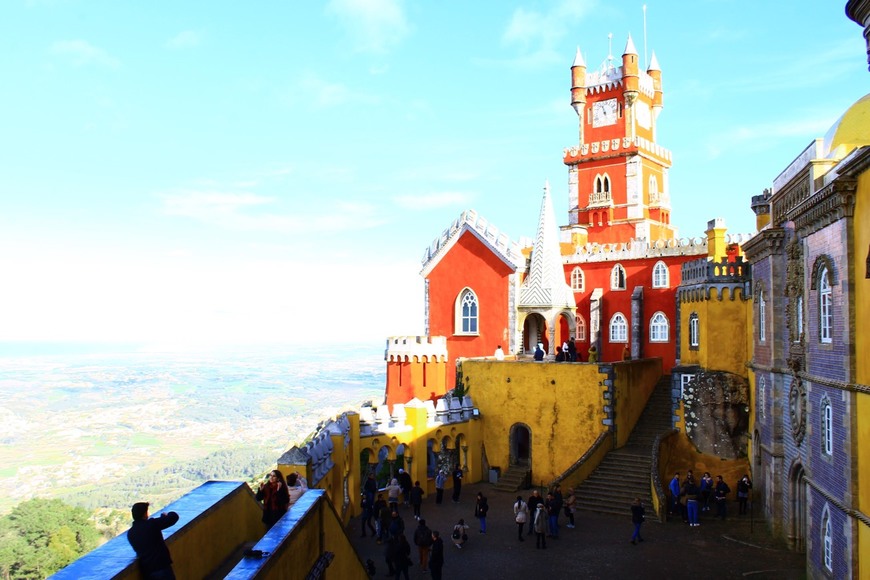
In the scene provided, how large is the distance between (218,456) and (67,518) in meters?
56.2

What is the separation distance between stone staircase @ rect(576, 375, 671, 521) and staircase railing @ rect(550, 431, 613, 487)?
175 millimetres

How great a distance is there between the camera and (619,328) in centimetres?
3512

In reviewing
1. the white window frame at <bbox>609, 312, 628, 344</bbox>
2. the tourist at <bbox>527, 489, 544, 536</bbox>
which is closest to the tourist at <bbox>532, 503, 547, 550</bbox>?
the tourist at <bbox>527, 489, 544, 536</bbox>

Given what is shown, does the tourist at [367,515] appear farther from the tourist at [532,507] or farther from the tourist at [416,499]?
the tourist at [532,507]

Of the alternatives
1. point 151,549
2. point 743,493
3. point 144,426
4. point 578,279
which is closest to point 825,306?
point 743,493

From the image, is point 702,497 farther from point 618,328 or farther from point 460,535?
point 618,328

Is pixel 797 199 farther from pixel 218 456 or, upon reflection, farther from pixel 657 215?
pixel 218 456

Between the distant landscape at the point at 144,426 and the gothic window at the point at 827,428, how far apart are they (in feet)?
123

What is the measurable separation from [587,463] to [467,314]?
35.4ft

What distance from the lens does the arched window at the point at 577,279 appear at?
3631 centimetres

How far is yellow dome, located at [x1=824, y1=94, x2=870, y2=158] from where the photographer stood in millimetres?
13836

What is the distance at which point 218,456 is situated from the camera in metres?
94.0

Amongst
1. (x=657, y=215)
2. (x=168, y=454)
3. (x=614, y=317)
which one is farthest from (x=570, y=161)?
(x=168, y=454)

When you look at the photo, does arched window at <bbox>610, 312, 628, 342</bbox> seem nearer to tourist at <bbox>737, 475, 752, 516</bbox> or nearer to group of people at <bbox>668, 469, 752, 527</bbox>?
group of people at <bbox>668, 469, 752, 527</bbox>
